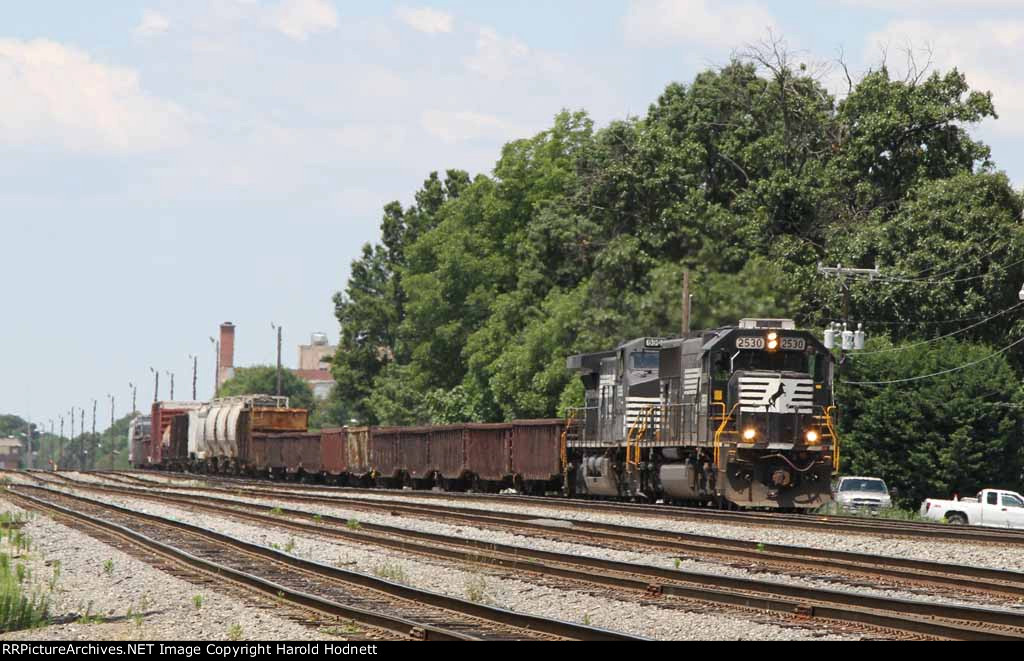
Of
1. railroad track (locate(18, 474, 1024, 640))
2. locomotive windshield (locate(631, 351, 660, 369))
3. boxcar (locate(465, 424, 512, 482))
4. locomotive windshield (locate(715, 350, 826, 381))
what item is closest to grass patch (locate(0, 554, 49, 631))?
railroad track (locate(18, 474, 1024, 640))

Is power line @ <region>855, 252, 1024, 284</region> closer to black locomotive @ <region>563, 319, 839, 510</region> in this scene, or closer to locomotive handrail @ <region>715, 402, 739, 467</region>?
black locomotive @ <region>563, 319, 839, 510</region>

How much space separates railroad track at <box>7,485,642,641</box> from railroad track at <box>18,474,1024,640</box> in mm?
2195

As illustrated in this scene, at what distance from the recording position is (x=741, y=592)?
46.6ft

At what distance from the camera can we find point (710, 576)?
581 inches

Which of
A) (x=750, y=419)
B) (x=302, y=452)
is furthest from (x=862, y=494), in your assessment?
(x=302, y=452)

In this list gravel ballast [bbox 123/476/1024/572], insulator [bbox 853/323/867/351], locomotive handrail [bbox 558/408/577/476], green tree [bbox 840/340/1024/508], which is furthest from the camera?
green tree [bbox 840/340/1024/508]

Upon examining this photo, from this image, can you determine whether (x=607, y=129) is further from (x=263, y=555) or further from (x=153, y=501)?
(x=263, y=555)

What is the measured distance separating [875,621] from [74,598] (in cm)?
826

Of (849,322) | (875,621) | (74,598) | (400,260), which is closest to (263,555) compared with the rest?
(74,598)

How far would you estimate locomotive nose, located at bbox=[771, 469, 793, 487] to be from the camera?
27.1 metres

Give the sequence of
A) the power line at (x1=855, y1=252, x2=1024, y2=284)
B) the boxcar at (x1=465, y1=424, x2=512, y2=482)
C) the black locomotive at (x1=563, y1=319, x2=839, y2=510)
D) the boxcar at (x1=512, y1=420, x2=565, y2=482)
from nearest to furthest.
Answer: the black locomotive at (x1=563, y1=319, x2=839, y2=510) < the boxcar at (x1=512, y1=420, x2=565, y2=482) < the boxcar at (x1=465, y1=424, x2=512, y2=482) < the power line at (x1=855, y1=252, x2=1024, y2=284)

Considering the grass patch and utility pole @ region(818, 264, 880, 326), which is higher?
utility pole @ region(818, 264, 880, 326)

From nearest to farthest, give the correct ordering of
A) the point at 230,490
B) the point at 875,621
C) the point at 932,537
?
1. the point at 875,621
2. the point at 932,537
3. the point at 230,490

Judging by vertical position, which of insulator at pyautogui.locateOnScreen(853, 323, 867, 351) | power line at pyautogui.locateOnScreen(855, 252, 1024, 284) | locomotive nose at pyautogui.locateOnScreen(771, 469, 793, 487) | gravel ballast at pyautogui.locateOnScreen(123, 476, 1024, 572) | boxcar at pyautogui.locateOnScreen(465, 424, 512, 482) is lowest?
gravel ballast at pyautogui.locateOnScreen(123, 476, 1024, 572)
